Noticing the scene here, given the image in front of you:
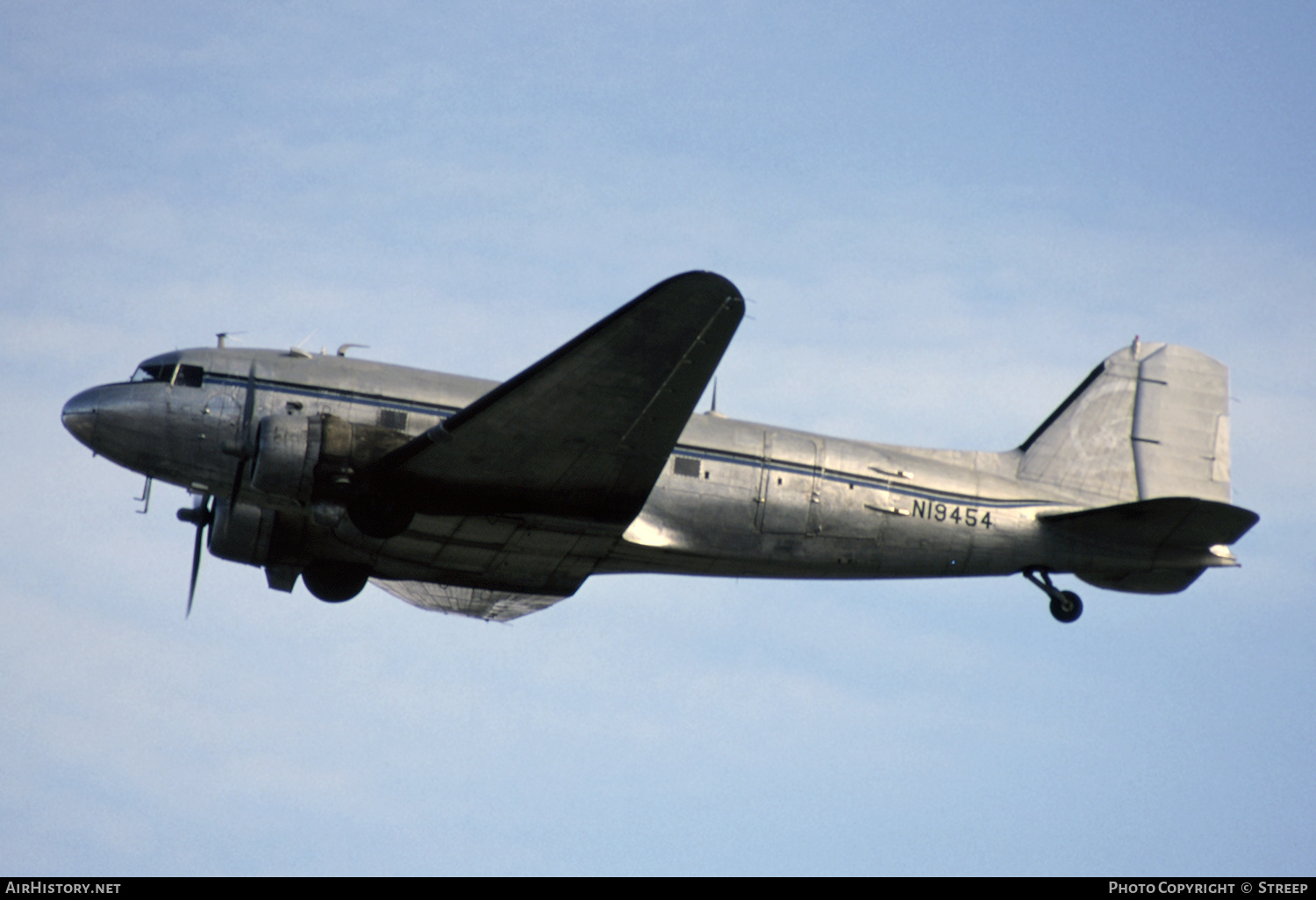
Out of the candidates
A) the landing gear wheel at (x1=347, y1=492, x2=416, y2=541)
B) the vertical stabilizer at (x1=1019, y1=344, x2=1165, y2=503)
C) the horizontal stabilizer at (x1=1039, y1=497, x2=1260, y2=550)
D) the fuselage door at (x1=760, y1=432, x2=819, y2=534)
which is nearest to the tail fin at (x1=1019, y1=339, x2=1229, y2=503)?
the vertical stabilizer at (x1=1019, y1=344, x2=1165, y2=503)

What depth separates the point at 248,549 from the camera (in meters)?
19.3

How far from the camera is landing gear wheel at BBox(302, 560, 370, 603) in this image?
19562 millimetres

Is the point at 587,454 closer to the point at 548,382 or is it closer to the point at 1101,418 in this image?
the point at 548,382

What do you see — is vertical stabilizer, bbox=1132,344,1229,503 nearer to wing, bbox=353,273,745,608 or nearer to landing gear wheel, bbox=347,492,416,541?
wing, bbox=353,273,745,608

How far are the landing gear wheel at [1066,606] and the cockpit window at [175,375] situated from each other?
11870 millimetres

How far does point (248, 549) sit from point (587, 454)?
5417 mm

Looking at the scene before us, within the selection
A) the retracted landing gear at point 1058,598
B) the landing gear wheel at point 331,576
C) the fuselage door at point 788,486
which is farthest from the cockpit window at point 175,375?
the retracted landing gear at point 1058,598

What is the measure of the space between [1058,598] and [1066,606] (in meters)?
0.15

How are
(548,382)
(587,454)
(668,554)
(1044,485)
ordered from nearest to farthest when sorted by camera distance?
(548,382) → (587,454) → (668,554) → (1044,485)

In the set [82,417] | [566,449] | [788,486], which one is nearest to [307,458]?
[566,449]

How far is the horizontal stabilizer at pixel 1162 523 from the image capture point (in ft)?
63.1

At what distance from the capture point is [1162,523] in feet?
64.3

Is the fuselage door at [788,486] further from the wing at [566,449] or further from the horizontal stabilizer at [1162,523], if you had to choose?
the horizontal stabilizer at [1162,523]
